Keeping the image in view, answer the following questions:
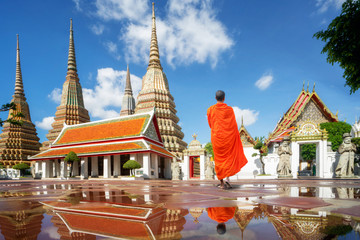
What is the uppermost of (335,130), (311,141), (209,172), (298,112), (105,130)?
(298,112)

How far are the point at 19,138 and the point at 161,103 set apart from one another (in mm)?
26763

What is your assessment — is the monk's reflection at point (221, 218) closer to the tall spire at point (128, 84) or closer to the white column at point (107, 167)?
the white column at point (107, 167)

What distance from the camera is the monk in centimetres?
467

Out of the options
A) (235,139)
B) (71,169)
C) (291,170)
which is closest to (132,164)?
(71,169)

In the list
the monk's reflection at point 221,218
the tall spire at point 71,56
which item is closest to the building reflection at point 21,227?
the monk's reflection at point 221,218

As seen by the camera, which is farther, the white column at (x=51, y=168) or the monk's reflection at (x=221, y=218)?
the white column at (x=51, y=168)

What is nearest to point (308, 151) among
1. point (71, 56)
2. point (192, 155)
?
point (192, 155)

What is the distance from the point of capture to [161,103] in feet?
102

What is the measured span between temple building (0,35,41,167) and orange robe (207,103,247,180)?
133ft

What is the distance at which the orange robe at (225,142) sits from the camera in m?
4.67

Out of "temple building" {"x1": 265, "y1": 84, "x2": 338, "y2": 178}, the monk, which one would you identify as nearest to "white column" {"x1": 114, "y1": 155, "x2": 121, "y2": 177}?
"temple building" {"x1": 265, "y1": 84, "x2": 338, "y2": 178}

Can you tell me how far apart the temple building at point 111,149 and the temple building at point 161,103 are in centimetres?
424

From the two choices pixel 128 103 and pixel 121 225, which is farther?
pixel 128 103

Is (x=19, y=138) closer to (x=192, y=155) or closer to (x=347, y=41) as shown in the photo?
(x=192, y=155)
